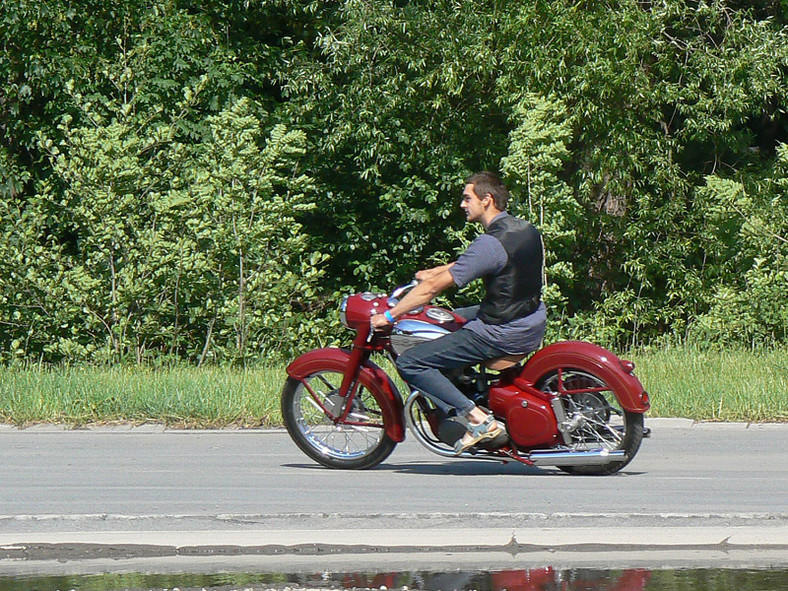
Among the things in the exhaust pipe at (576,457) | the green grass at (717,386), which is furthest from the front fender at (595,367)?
the green grass at (717,386)

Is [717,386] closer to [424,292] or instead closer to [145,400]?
[424,292]

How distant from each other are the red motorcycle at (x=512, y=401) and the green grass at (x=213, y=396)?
2372mm

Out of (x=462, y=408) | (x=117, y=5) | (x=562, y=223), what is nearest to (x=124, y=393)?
(x=462, y=408)

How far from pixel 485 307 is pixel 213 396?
3.88 metres

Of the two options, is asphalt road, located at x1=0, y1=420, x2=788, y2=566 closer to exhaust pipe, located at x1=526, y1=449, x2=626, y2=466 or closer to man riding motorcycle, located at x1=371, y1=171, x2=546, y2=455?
exhaust pipe, located at x1=526, y1=449, x2=626, y2=466

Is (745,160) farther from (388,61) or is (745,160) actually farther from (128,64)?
(128,64)

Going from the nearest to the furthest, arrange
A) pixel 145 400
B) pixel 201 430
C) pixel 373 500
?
pixel 373 500 → pixel 201 430 → pixel 145 400

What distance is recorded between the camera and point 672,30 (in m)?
20.9

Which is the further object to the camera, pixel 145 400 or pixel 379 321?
pixel 145 400

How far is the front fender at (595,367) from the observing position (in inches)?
325

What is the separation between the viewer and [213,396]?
11.6 meters

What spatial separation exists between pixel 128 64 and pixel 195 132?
54.0 inches

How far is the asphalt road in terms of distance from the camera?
673cm

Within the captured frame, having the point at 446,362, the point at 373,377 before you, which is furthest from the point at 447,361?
the point at 373,377
